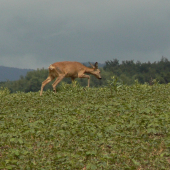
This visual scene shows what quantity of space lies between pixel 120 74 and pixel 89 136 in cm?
10510

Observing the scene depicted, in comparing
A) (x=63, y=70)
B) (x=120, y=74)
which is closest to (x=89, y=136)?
(x=63, y=70)

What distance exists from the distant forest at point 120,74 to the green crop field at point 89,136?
86.3 m

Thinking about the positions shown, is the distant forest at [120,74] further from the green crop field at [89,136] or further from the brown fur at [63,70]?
the green crop field at [89,136]

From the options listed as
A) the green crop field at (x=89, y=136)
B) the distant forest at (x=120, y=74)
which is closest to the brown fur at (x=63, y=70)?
the green crop field at (x=89, y=136)

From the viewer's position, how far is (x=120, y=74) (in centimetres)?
11300

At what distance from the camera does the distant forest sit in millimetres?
101750

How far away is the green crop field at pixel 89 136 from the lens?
275 inches

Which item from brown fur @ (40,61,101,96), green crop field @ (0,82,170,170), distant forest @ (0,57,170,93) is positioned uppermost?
distant forest @ (0,57,170,93)

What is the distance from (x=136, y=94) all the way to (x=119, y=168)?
27.0ft

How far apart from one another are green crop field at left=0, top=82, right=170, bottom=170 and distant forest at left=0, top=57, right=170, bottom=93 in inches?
3396

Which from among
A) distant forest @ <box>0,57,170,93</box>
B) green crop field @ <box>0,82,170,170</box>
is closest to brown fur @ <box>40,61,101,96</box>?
green crop field @ <box>0,82,170,170</box>

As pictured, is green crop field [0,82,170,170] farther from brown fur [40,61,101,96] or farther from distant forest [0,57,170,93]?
distant forest [0,57,170,93]

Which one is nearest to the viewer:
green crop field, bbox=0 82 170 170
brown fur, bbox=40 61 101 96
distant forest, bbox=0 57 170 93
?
green crop field, bbox=0 82 170 170

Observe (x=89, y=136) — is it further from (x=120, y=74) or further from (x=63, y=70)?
(x=120, y=74)
